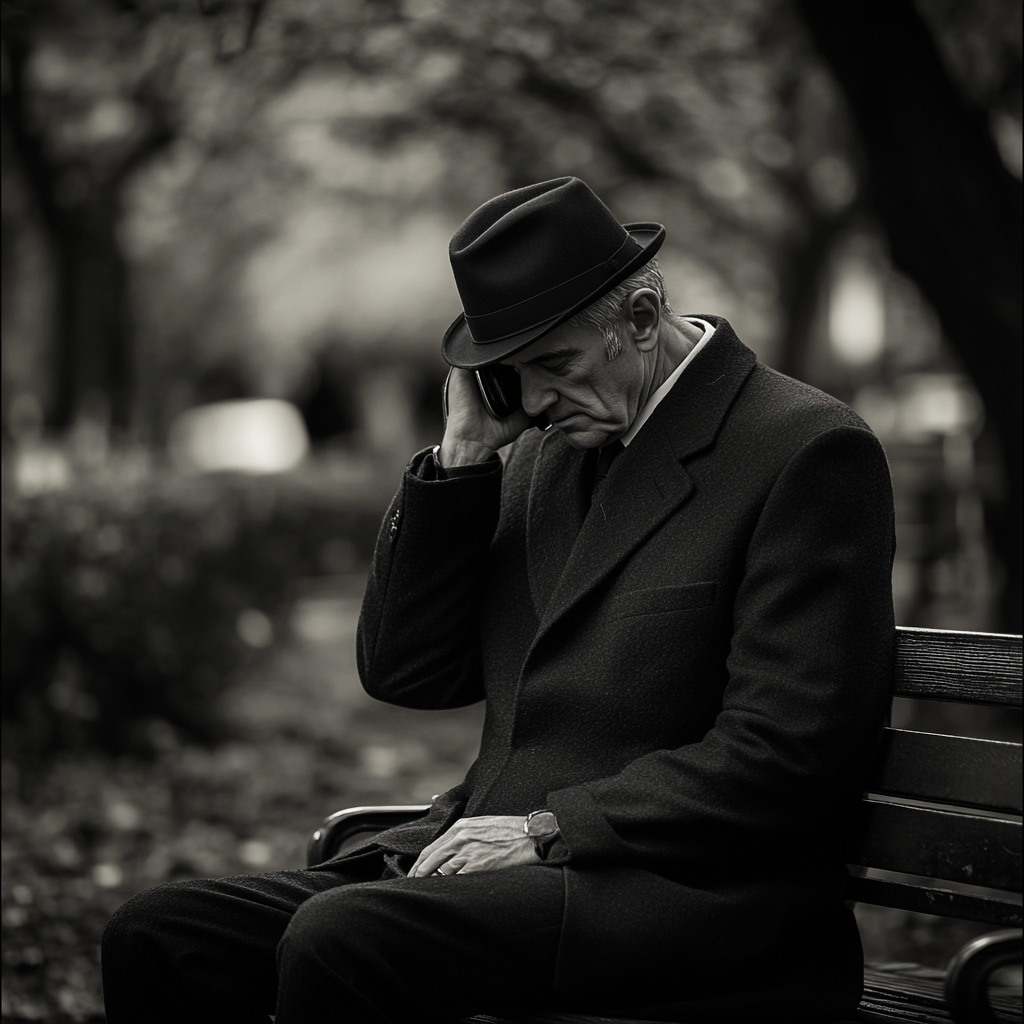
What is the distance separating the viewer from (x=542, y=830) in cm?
274

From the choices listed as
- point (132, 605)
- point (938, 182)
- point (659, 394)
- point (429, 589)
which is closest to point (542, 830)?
point (429, 589)

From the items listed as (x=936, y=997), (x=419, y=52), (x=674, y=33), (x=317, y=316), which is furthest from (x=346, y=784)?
(x=317, y=316)

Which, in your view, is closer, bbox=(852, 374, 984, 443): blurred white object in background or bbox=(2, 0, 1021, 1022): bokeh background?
bbox=(2, 0, 1021, 1022): bokeh background

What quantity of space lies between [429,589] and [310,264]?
1097 inches

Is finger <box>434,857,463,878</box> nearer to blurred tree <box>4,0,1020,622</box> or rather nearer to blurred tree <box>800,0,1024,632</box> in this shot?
blurred tree <box>4,0,1020,622</box>

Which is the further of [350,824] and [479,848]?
[350,824]

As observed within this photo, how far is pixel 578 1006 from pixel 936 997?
78 centimetres

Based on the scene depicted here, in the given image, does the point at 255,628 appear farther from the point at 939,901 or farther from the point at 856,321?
the point at 856,321

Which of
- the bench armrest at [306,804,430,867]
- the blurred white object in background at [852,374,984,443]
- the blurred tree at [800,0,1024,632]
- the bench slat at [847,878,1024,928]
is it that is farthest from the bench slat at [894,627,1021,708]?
the blurred white object in background at [852,374,984,443]

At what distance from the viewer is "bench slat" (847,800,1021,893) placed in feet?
8.49

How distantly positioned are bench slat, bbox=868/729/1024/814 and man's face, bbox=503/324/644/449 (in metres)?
0.76

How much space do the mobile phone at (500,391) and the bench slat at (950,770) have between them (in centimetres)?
93

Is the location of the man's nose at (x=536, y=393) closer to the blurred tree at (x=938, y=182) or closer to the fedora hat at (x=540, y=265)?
the fedora hat at (x=540, y=265)

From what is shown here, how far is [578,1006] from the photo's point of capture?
104 inches
